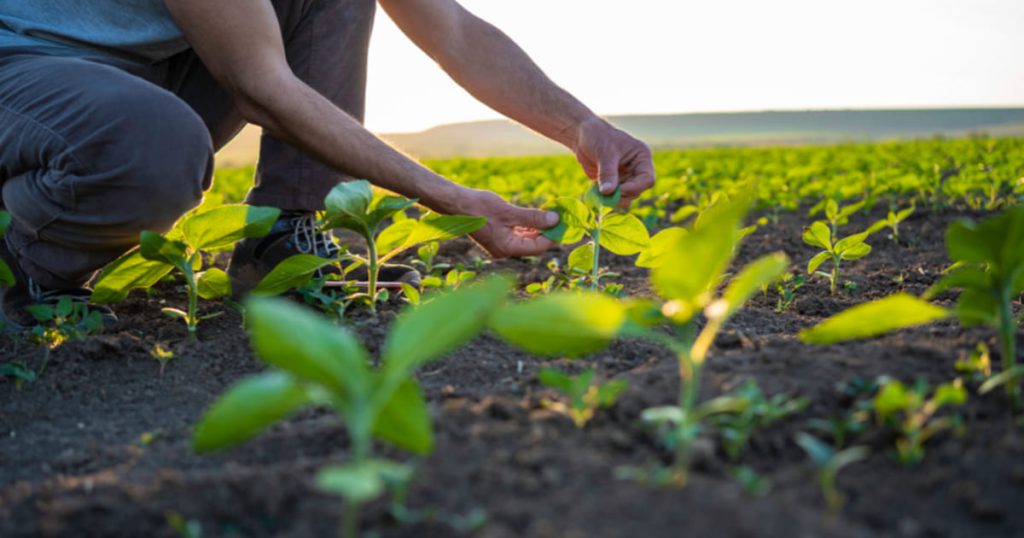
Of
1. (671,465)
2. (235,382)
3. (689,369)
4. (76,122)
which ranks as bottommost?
(235,382)

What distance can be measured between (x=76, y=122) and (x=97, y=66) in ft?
0.60

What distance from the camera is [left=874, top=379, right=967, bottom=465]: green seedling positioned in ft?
3.67

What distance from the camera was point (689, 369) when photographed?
115 centimetres

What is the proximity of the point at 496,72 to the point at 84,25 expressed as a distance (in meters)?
1.20

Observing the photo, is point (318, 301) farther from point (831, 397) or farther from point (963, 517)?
point (963, 517)

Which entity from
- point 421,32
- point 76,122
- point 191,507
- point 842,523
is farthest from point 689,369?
point 421,32

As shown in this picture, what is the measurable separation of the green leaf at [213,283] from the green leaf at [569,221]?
2.74 feet

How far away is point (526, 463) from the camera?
1130 mm

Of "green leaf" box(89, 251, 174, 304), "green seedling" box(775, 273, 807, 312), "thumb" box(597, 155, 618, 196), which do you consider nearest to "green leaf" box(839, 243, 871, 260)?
"green seedling" box(775, 273, 807, 312)

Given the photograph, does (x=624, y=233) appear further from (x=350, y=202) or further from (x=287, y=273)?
(x=287, y=273)

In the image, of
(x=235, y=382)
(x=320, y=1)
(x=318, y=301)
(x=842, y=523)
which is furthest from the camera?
(x=320, y=1)

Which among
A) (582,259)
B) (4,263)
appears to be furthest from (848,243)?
(4,263)

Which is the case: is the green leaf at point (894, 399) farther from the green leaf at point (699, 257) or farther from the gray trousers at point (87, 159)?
the gray trousers at point (87, 159)

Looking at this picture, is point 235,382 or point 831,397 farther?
point 235,382
